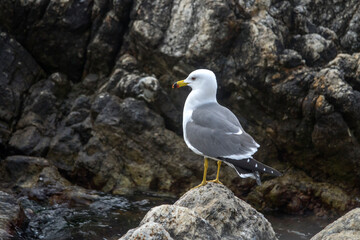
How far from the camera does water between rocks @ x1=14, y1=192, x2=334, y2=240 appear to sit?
6.96 meters

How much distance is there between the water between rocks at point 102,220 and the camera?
22.8 ft

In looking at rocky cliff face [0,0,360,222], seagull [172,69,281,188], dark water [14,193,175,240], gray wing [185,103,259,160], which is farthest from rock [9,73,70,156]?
gray wing [185,103,259,160]

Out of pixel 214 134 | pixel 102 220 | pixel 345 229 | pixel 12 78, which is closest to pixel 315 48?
pixel 214 134

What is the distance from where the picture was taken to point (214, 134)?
223 inches

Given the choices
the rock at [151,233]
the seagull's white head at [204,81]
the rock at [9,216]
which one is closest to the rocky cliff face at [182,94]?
the rock at [9,216]

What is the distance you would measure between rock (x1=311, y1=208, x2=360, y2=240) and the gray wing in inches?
44.1

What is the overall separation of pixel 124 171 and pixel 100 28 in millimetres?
2844

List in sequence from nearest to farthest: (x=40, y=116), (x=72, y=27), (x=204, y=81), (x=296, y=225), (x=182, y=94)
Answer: (x=204, y=81) < (x=296, y=225) < (x=182, y=94) < (x=40, y=116) < (x=72, y=27)

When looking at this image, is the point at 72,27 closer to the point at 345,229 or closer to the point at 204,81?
the point at 204,81

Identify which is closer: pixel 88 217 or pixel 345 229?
pixel 345 229

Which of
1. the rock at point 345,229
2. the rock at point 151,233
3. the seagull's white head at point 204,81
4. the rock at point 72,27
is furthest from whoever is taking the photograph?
the rock at point 72,27

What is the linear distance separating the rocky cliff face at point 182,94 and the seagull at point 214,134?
217 cm

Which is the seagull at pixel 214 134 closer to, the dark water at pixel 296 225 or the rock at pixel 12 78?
the dark water at pixel 296 225

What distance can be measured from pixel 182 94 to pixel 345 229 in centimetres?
455
